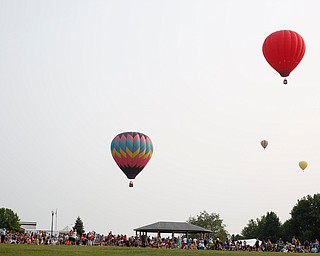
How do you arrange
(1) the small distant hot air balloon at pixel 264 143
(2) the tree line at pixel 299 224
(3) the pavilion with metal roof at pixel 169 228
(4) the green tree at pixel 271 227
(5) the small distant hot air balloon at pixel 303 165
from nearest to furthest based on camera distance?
(3) the pavilion with metal roof at pixel 169 228 → (1) the small distant hot air balloon at pixel 264 143 → (5) the small distant hot air balloon at pixel 303 165 → (2) the tree line at pixel 299 224 → (4) the green tree at pixel 271 227

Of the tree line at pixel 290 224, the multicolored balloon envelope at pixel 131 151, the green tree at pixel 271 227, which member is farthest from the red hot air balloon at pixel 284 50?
the green tree at pixel 271 227

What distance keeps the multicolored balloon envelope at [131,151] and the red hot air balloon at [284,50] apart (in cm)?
1302

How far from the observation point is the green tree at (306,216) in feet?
271

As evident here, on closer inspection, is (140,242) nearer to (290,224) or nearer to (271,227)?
(290,224)

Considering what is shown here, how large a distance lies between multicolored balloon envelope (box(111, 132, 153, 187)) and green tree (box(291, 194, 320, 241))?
46454mm

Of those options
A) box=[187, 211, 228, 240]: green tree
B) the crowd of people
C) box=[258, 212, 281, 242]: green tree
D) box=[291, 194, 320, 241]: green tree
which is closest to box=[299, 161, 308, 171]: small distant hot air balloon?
the crowd of people

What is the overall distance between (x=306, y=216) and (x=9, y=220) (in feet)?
210

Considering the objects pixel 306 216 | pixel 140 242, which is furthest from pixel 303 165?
pixel 306 216

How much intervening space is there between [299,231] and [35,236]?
2106 inches

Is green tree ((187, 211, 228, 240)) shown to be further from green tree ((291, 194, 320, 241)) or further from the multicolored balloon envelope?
the multicolored balloon envelope

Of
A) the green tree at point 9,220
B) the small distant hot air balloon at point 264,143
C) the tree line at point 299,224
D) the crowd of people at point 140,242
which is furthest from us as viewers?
the green tree at point 9,220

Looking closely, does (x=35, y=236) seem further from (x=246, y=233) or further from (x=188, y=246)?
(x=246, y=233)

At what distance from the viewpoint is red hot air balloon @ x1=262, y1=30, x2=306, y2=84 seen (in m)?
33.7

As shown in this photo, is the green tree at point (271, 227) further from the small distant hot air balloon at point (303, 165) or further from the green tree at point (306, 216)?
the small distant hot air balloon at point (303, 165)
